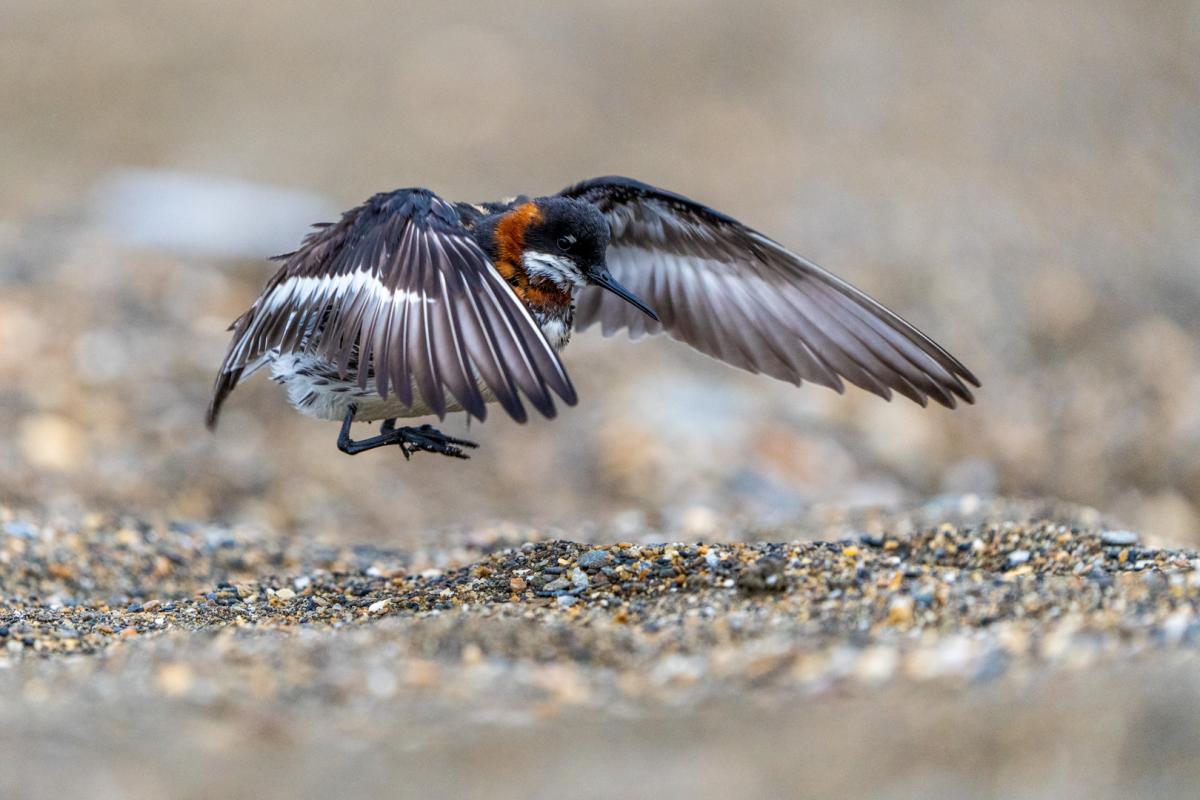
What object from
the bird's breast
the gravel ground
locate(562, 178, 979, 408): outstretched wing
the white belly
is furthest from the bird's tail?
locate(562, 178, 979, 408): outstretched wing

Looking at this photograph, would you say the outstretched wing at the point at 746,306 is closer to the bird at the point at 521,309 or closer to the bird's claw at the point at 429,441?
the bird at the point at 521,309

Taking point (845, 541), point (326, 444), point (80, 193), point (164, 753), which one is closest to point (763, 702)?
point (164, 753)

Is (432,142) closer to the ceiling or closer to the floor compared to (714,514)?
closer to the ceiling

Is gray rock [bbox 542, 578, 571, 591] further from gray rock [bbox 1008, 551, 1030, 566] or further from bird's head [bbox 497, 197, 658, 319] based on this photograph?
gray rock [bbox 1008, 551, 1030, 566]

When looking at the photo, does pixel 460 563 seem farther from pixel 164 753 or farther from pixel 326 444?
pixel 326 444

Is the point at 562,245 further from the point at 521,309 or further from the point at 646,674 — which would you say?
the point at 646,674

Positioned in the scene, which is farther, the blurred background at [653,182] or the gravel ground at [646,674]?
the blurred background at [653,182]

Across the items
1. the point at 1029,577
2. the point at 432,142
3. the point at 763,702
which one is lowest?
the point at 763,702

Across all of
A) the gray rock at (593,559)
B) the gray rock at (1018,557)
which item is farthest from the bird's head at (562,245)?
the gray rock at (1018,557)
